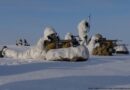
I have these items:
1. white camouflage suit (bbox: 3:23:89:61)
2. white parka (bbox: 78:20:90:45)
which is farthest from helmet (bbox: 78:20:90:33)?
white camouflage suit (bbox: 3:23:89:61)

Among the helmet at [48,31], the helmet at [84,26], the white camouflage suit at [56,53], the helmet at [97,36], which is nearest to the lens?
the white camouflage suit at [56,53]

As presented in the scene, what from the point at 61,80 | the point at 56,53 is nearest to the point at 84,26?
the point at 56,53

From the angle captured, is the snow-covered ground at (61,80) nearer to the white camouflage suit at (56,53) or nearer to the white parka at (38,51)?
the white camouflage suit at (56,53)

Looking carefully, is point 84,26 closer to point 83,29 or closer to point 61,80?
point 83,29

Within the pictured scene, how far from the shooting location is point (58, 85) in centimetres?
859

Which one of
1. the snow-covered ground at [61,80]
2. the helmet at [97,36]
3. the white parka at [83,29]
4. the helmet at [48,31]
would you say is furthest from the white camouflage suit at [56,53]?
the white parka at [83,29]

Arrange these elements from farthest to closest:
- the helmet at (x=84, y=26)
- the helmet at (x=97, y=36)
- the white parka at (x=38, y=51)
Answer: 1. the helmet at (x=84, y=26)
2. the helmet at (x=97, y=36)
3. the white parka at (x=38, y=51)

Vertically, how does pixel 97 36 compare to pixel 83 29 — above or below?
below

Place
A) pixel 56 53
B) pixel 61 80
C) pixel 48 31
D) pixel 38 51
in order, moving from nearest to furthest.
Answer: pixel 61 80, pixel 56 53, pixel 38 51, pixel 48 31

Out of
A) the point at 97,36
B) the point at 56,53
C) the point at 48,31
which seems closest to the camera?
the point at 56,53

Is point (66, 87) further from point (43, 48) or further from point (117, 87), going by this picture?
point (43, 48)

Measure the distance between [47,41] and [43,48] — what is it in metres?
0.74

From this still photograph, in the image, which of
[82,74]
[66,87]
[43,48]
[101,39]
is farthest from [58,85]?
[101,39]

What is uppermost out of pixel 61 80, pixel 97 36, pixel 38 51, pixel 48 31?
pixel 97 36
